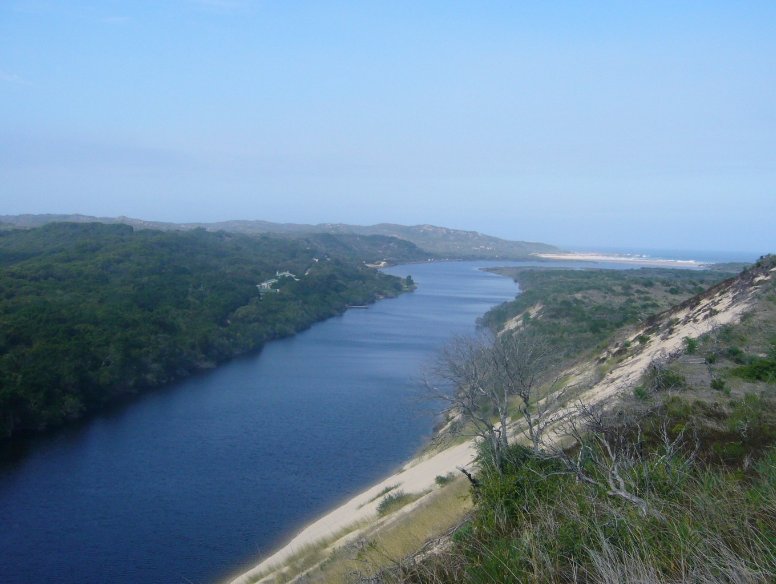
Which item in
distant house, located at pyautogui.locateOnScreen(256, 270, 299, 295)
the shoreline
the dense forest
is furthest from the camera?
distant house, located at pyautogui.locateOnScreen(256, 270, 299, 295)

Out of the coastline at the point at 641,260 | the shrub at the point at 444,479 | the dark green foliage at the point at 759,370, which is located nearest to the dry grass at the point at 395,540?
the shrub at the point at 444,479

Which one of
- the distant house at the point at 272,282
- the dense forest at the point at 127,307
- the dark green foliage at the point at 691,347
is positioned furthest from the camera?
the distant house at the point at 272,282

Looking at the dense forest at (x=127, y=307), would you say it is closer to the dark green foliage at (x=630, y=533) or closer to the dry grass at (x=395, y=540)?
the dry grass at (x=395, y=540)

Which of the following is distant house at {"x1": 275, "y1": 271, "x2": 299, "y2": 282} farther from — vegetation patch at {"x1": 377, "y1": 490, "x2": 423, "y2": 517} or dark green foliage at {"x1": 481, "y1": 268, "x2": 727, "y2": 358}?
vegetation patch at {"x1": 377, "y1": 490, "x2": 423, "y2": 517}

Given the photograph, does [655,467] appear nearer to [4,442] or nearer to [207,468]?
[207,468]

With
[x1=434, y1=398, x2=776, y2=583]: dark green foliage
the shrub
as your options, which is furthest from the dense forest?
[x1=434, y1=398, x2=776, y2=583]: dark green foliage

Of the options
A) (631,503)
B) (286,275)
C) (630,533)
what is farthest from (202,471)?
(286,275)

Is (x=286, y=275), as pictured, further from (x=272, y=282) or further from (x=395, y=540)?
(x=395, y=540)
